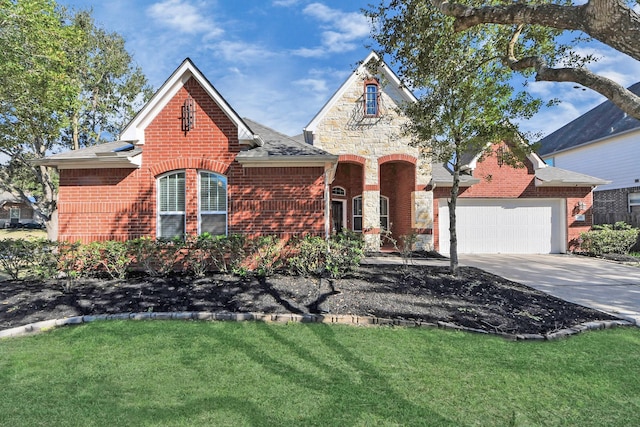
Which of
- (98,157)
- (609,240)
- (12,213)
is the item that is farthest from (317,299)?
(12,213)

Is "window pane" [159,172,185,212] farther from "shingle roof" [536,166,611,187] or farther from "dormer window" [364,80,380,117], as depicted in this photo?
"shingle roof" [536,166,611,187]

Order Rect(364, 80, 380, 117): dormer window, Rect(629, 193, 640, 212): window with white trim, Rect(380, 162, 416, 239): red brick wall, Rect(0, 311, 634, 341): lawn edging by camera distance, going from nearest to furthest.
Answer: Rect(0, 311, 634, 341): lawn edging, Rect(364, 80, 380, 117): dormer window, Rect(380, 162, 416, 239): red brick wall, Rect(629, 193, 640, 212): window with white trim

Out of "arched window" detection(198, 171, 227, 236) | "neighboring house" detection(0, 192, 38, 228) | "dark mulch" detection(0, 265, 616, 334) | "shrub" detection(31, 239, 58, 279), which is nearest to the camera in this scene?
"dark mulch" detection(0, 265, 616, 334)

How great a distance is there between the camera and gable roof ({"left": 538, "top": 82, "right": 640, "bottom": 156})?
20.1 m

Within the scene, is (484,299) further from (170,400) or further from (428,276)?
(170,400)

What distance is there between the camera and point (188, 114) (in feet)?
29.8

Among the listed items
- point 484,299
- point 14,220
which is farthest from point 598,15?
point 14,220

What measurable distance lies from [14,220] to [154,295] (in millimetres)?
55202

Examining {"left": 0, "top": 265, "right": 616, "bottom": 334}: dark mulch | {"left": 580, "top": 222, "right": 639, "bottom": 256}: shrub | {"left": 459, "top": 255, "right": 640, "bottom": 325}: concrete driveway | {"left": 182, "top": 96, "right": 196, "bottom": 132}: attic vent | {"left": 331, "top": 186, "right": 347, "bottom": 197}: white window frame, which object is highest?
{"left": 182, "top": 96, "right": 196, "bottom": 132}: attic vent

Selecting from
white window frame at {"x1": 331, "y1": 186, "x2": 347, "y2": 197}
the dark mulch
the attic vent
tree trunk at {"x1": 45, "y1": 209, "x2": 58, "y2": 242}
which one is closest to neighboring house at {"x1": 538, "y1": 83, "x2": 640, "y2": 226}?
white window frame at {"x1": 331, "y1": 186, "x2": 347, "y2": 197}

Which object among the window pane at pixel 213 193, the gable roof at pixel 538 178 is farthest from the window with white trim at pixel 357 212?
the window pane at pixel 213 193

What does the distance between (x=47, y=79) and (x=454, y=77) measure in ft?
43.9

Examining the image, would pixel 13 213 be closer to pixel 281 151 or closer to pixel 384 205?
pixel 384 205

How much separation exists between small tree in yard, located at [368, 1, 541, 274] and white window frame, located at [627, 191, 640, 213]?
15.3m
